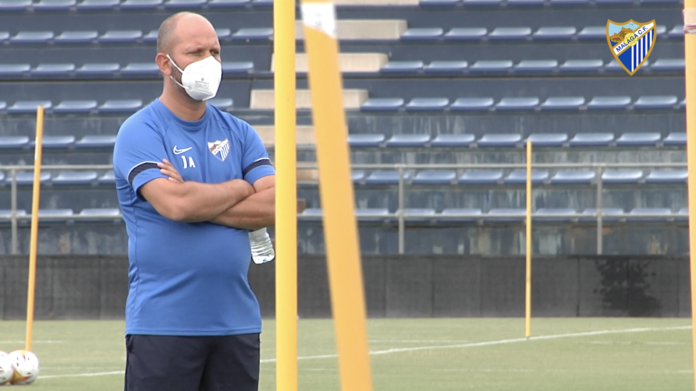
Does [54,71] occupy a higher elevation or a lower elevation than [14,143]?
higher

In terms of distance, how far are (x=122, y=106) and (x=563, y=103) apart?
229 inches

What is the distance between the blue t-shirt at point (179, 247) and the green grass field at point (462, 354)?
4208mm

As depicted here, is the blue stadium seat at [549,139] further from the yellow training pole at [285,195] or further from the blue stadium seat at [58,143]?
the yellow training pole at [285,195]

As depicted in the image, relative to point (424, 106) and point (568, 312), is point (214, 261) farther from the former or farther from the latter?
point (424, 106)

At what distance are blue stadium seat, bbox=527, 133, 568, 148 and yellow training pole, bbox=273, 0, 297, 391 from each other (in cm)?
1295

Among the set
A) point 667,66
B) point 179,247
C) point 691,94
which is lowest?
point 179,247

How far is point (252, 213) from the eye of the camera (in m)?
3.41

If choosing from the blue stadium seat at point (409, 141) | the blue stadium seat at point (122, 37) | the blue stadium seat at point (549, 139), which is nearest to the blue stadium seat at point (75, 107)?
the blue stadium seat at point (122, 37)

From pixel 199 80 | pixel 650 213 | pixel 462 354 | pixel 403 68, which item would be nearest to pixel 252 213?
pixel 199 80

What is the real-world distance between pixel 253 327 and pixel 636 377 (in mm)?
5213

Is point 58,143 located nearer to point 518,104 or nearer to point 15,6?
point 15,6

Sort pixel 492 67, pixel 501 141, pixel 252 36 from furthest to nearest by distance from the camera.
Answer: pixel 252 36 → pixel 492 67 → pixel 501 141

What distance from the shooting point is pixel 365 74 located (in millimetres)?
17141

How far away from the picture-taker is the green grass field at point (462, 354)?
7.85 meters
